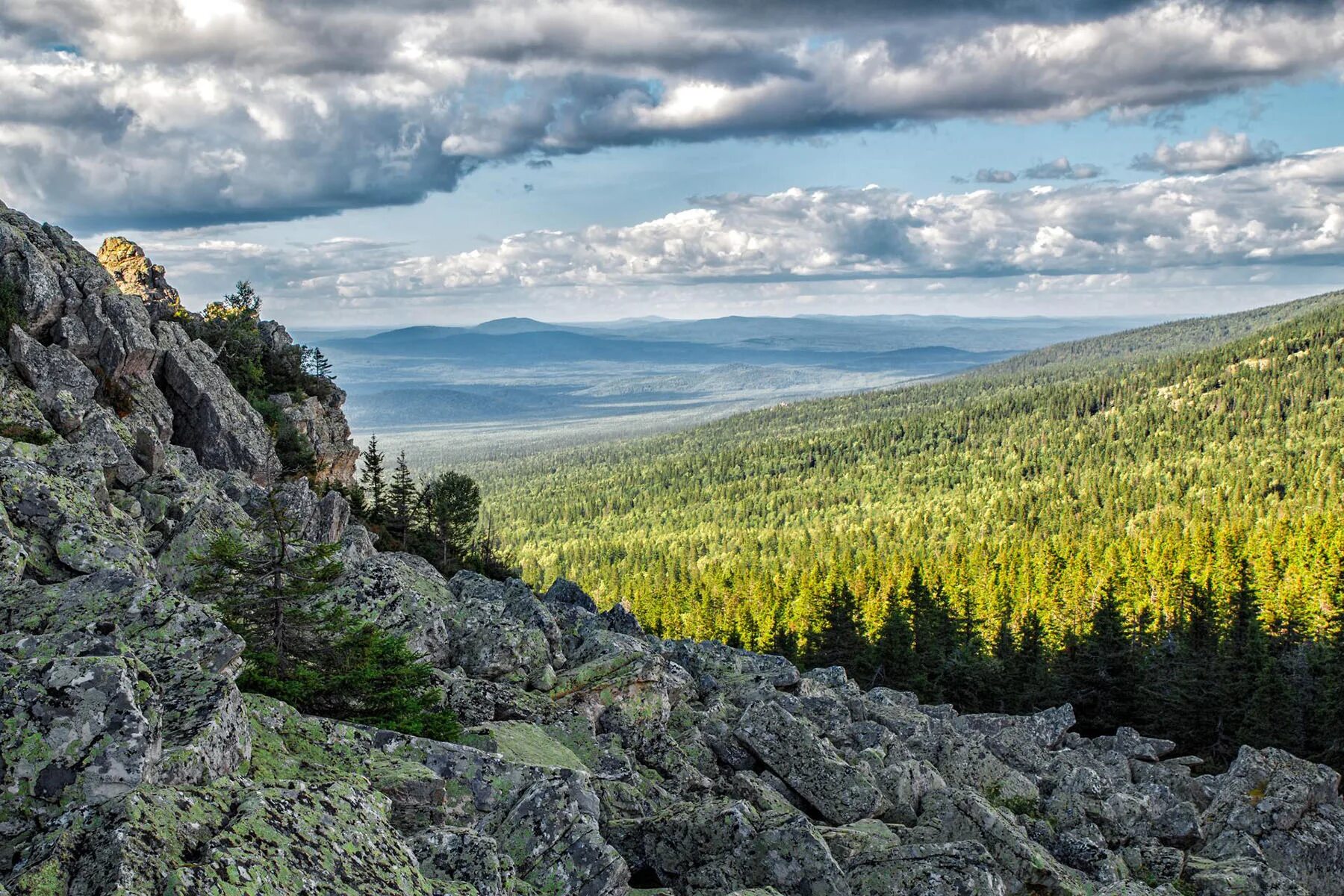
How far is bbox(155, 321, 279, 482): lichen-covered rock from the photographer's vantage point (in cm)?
5444

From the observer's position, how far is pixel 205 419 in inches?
2156

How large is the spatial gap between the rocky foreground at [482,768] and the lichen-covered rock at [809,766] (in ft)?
0.20

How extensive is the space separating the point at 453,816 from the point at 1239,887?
18.8 metres

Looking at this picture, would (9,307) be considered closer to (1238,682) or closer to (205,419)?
(205,419)

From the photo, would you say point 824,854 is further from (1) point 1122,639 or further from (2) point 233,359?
(2) point 233,359

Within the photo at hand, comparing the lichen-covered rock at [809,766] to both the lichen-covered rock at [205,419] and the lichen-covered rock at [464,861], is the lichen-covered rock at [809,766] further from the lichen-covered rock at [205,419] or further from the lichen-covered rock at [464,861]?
the lichen-covered rock at [205,419]

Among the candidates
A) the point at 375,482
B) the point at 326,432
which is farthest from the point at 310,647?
the point at 375,482

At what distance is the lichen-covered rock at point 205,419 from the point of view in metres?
54.4

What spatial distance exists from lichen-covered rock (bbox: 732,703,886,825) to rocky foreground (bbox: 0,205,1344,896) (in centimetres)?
6

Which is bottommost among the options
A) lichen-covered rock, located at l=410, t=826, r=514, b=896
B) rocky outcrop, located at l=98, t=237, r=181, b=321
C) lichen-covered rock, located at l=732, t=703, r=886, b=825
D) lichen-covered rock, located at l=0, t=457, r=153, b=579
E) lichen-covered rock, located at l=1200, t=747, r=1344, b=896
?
lichen-covered rock, located at l=1200, t=747, r=1344, b=896

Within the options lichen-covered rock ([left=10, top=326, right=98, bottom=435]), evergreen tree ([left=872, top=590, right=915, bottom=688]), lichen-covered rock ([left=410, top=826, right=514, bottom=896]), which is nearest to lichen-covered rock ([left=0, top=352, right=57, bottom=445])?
lichen-covered rock ([left=10, top=326, right=98, bottom=435])

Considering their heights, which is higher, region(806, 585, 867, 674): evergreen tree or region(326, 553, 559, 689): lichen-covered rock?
region(326, 553, 559, 689): lichen-covered rock

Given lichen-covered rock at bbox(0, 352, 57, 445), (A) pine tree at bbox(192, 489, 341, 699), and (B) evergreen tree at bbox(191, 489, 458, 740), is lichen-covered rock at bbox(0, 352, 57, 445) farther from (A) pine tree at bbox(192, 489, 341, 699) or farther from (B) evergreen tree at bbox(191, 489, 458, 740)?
(B) evergreen tree at bbox(191, 489, 458, 740)

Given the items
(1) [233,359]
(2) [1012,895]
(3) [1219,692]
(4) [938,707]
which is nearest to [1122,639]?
(3) [1219,692]
